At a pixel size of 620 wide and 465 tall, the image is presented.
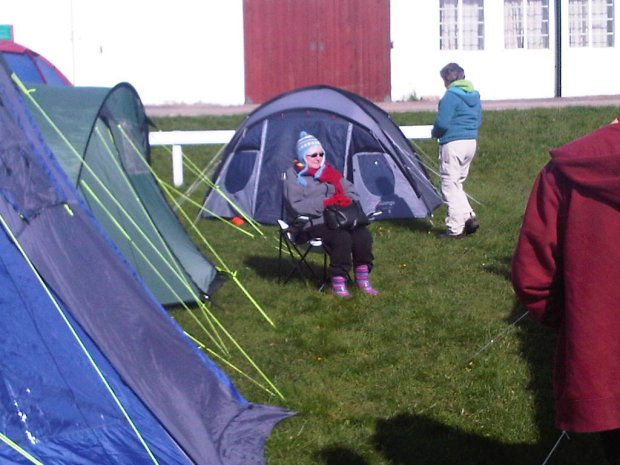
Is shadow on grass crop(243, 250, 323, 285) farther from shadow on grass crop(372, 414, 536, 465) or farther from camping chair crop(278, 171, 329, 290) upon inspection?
shadow on grass crop(372, 414, 536, 465)

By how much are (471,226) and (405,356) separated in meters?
4.10

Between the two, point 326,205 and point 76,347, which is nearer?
point 76,347

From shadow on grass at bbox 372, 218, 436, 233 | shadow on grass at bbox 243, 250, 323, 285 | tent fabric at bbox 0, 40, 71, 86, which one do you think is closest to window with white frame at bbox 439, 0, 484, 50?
tent fabric at bbox 0, 40, 71, 86

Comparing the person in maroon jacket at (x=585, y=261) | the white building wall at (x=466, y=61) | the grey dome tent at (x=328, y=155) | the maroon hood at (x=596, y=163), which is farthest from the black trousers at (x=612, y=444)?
the white building wall at (x=466, y=61)

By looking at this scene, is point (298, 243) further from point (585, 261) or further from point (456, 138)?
point (585, 261)

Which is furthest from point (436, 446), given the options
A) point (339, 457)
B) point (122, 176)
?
point (122, 176)

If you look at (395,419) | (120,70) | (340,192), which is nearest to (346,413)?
(395,419)

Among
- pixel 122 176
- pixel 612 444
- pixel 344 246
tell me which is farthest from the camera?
pixel 344 246

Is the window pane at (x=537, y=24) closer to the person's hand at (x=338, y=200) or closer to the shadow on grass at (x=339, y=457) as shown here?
the person's hand at (x=338, y=200)

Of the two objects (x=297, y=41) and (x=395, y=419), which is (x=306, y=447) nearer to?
(x=395, y=419)

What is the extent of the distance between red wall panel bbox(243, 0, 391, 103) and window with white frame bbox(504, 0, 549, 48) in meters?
2.53

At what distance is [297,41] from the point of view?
22094mm

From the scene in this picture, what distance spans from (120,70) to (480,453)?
16938 millimetres

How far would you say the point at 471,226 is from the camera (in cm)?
1130
